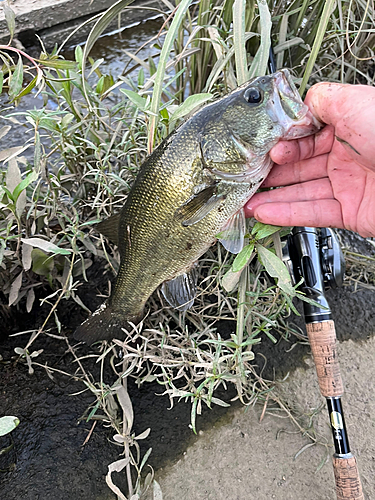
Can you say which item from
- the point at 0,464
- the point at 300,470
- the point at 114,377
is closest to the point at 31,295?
the point at 114,377

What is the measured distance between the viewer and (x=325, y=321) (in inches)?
68.2

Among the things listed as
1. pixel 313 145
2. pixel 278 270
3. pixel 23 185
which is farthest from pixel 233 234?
pixel 23 185

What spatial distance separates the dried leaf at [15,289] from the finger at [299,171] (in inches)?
48.0

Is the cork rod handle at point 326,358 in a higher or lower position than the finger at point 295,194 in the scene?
lower

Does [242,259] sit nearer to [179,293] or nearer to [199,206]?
[199,206]

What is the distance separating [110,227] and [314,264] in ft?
3.01

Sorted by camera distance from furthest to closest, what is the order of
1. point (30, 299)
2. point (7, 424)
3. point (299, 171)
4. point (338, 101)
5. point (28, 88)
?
point (30, 299) → point (299, 171) → point (28, 88) → point (338, 101) → point (7, 424)

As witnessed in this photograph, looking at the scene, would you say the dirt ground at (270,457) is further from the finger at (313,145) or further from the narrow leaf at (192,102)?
the narrow leaf at (192,102)

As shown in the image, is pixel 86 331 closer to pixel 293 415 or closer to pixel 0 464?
pixel 0 464

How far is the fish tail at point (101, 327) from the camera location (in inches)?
71.5

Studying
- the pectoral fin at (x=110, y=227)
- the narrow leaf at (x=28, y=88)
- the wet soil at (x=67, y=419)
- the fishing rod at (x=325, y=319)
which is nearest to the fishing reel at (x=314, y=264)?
the fishing rod at (x=325, y=319)

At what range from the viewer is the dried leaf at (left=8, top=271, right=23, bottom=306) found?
1818 mm

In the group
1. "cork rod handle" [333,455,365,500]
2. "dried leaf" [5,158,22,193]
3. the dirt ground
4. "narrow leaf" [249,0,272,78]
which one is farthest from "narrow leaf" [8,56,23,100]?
"cork rod handle" [333,455,365,500]

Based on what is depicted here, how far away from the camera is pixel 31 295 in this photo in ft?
6.43
